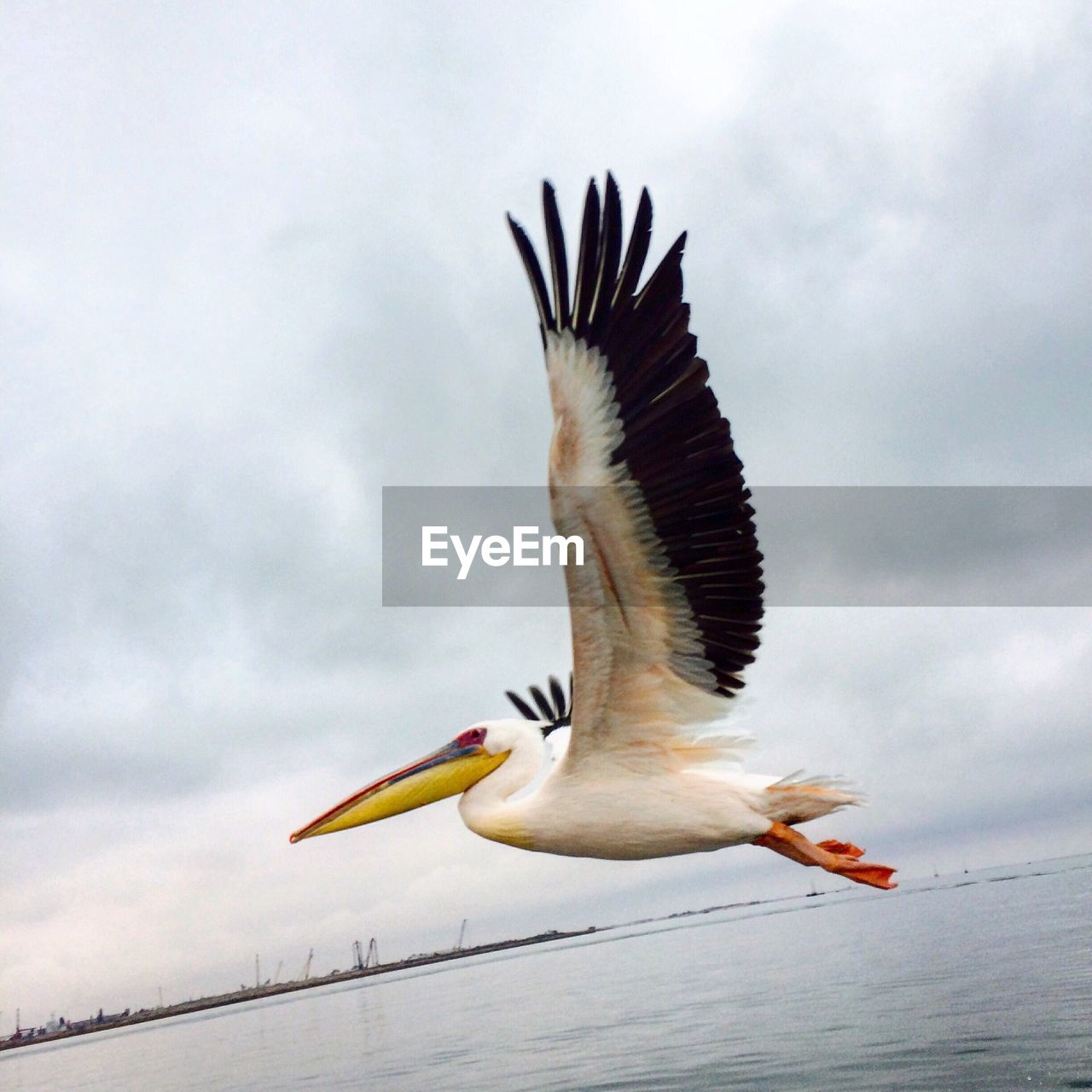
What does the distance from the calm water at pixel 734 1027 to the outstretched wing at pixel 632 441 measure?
571 inches

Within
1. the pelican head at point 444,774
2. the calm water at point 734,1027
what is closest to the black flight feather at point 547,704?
→ the pelican head at point 444,774

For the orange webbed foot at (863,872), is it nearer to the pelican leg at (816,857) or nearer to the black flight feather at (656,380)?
the pelican leg at (816,857)

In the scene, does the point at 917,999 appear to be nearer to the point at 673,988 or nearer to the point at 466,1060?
the point at 466,1060

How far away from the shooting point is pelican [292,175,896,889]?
542cm

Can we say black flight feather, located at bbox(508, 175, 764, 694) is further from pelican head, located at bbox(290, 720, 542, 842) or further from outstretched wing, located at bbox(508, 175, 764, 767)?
pelican head, located at bbox(290, 720, 542, 842)

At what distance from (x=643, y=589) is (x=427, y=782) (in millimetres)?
1989

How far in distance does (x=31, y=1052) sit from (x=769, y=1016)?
91.6 metres

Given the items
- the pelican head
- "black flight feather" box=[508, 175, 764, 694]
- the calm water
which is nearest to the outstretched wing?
"black flight feather" box=[508, 175, 764, 694]

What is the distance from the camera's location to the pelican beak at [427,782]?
6723mm

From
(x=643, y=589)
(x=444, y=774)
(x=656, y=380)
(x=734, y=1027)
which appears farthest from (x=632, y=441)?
(x=734, y=1027)

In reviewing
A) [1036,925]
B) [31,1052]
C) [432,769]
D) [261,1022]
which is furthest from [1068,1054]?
[31,1052]

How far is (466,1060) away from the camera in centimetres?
2681

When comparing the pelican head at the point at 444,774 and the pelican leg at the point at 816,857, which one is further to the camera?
Result: the pelican head at the point at 444,774

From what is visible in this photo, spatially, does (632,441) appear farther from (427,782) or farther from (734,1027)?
(734,1027)
